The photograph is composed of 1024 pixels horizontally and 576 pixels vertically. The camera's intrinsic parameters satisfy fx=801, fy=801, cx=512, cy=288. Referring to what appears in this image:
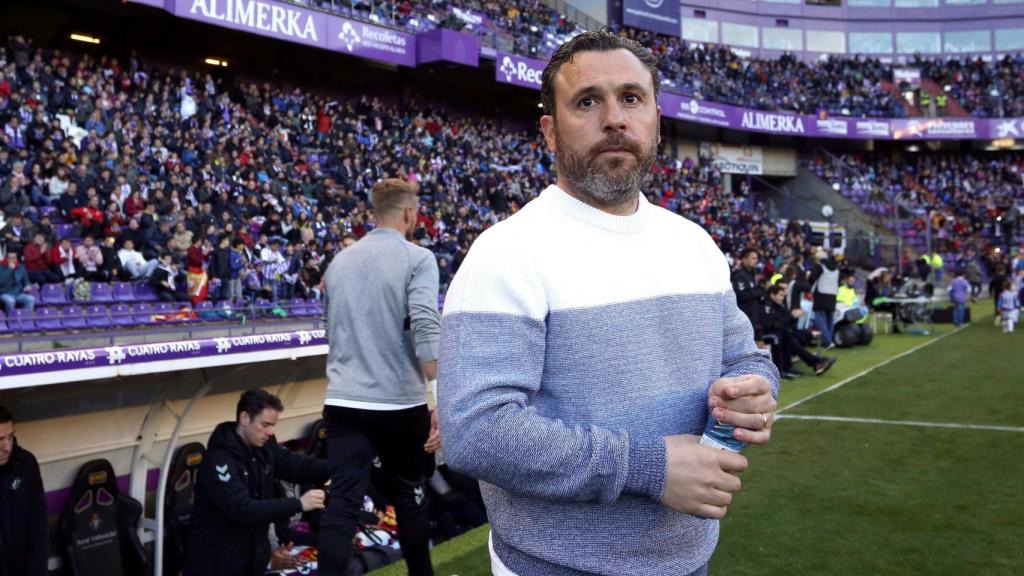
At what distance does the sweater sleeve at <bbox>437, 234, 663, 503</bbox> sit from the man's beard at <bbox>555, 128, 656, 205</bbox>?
25 cm

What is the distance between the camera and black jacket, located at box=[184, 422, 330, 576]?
4.22 meters

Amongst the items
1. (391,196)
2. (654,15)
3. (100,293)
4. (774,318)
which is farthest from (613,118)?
(654,15)

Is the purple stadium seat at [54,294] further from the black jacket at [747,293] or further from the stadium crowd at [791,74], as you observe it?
the stadium crowd at [791,74]

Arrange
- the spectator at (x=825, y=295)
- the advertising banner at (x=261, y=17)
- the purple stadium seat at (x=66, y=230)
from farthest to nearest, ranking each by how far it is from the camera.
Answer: the advertising banner at (x=261, y=17), the spectator at (x=825, y=295), the purple stadium seat at (x=66, y=230)

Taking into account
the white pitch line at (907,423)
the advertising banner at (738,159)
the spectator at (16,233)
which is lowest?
the white pitch line at (907,423)

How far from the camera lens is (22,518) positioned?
3850 millimetres

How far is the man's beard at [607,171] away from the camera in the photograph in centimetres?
161

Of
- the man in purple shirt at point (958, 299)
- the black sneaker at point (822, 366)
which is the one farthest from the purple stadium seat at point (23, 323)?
the man in purple shirt at point (958, 299)

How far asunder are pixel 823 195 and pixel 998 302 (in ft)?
73.5

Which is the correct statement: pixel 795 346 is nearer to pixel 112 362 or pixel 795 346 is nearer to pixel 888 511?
pixel 888 511

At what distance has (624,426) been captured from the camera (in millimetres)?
1491

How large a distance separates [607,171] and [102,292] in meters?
10.9

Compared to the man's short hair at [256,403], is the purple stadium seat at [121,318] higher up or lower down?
higher up

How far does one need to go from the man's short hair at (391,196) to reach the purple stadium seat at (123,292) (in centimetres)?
839
